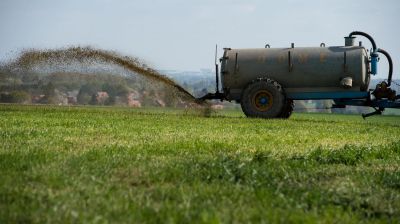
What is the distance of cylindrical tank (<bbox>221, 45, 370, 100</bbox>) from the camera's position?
20625mm

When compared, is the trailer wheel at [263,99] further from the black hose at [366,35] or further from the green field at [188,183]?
the green field at [188,183]

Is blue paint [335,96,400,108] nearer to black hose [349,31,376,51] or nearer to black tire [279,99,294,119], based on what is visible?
black hose [349,31,376,51]

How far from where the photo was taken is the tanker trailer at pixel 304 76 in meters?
20.7

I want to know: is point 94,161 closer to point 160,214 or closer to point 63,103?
point 160,214

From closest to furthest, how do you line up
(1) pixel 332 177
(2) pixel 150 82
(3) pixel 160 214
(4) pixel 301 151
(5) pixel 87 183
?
(3) pixel 160 214 → (5) pixel 87 183 → (1) pixel 332 177 → (4) pixel 301 151 → (2) pixel 150 82

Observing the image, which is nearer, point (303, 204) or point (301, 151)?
point (303, 204)

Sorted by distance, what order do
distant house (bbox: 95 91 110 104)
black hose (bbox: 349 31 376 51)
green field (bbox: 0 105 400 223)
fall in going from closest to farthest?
green field (bbox: 0 105 400 223)
black hose (bbox: 349 31 376 51)
distant house (bbox: 95 91 110 104)

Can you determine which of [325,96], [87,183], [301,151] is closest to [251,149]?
[301,151]

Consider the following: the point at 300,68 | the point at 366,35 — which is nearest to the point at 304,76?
the point at 300,68

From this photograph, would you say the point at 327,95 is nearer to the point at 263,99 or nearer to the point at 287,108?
the point at 287,108

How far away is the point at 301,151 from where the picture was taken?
31.2 ft

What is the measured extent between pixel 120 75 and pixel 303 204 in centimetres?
1938

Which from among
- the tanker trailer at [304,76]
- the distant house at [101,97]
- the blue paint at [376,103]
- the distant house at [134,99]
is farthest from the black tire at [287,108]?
the distant house at [101,97]

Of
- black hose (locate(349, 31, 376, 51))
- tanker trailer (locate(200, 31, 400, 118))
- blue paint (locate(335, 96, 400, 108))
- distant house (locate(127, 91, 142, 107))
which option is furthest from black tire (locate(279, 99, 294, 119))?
distant house (locate(127, 91, 142, 107))
